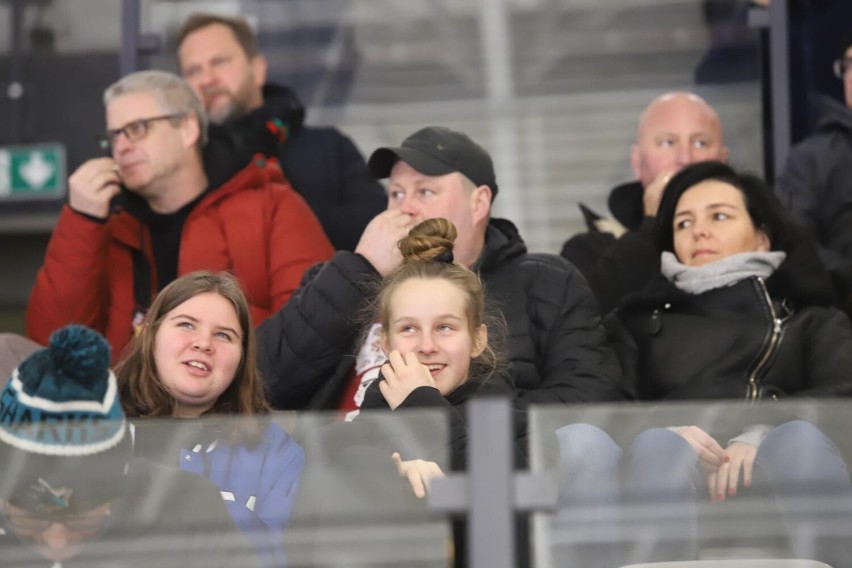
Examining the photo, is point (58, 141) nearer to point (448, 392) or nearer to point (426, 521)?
point (448, 392)

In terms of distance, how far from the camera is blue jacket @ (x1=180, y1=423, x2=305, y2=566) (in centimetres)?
385

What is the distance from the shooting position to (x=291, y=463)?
3.89 metres

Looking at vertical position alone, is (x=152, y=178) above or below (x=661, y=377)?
above

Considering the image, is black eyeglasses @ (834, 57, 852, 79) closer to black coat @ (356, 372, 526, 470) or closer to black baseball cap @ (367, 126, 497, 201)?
black baseball cap @ (367, 126, 497, 201)

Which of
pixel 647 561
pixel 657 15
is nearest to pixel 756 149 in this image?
pixel 657 15

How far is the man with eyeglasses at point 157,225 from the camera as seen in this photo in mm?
6297

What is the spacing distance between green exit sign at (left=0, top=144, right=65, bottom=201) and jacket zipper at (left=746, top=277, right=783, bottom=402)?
179 inches

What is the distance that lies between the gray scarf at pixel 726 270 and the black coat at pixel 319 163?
64.4 inches

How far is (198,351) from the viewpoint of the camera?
4.97 m

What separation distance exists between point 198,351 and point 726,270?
1.62m

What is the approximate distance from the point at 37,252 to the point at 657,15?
13.6 feet

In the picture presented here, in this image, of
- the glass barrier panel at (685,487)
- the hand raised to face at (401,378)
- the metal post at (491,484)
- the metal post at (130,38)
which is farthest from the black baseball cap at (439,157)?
the metal post at (491,484)

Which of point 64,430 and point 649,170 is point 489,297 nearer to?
point 649,170

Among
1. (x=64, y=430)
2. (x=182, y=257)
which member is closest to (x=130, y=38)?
(x=182, y=257)
